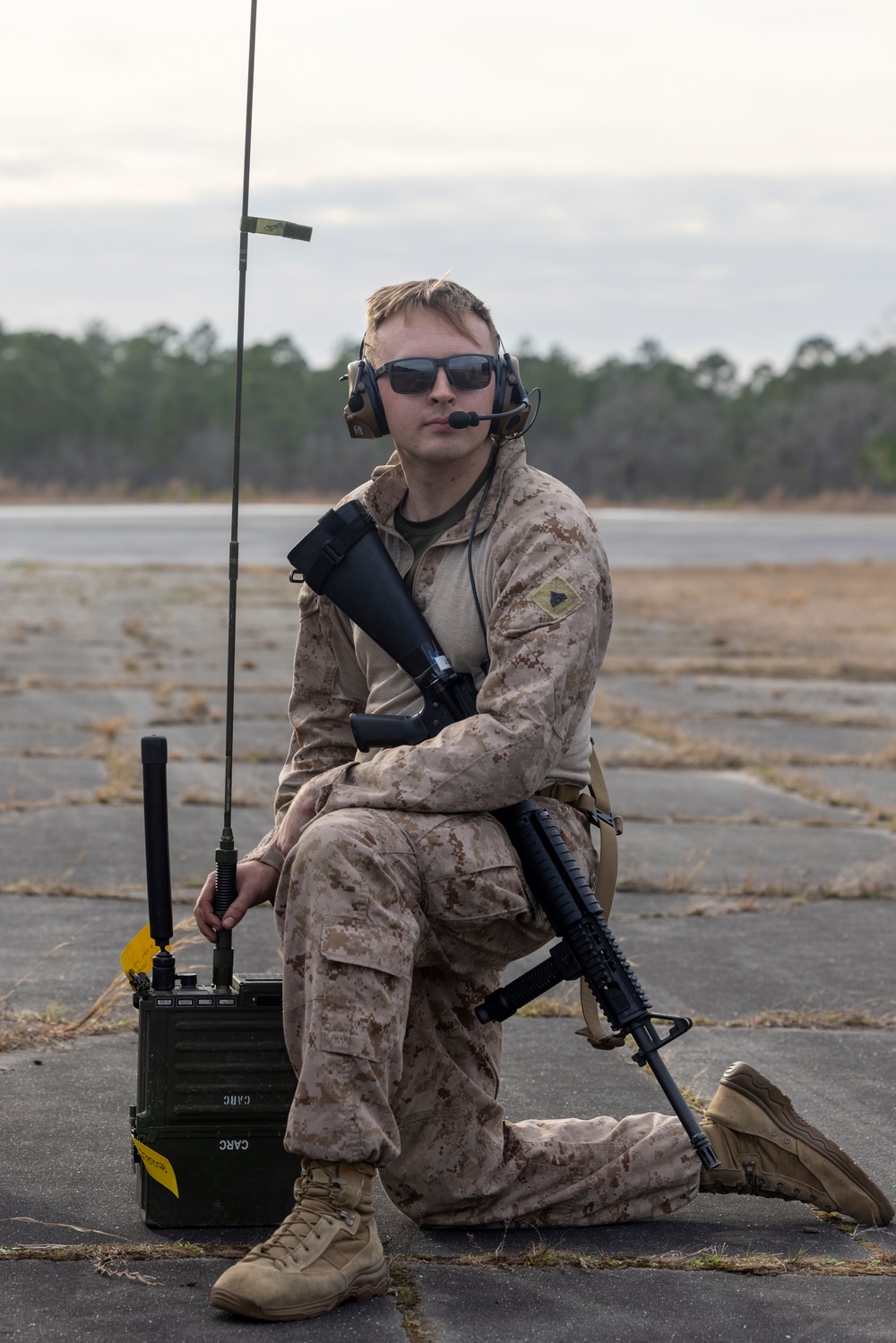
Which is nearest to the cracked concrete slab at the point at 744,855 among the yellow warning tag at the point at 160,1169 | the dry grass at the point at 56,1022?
the dry grass at the point at 56,1022

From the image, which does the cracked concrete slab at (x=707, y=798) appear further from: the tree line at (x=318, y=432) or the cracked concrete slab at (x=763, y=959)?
the tree line at (x=318, y=432)

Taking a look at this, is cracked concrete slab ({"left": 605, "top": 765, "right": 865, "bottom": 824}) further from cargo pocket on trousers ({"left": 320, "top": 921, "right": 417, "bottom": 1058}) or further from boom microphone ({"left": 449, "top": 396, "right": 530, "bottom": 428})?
cargo pocket on trousers ({"left": 320, "top": 921, "right": 417, "bottom": 1058})

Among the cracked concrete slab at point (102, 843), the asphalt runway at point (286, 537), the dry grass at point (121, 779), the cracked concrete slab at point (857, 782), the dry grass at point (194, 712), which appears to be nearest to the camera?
the cracked concrete slab at point (102, 843)

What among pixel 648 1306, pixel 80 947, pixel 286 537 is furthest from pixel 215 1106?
pixel 286 537

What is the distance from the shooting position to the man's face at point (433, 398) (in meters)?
3.57

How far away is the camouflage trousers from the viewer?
3.02 meters

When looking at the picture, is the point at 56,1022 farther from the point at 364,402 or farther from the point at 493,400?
the point at 493,400

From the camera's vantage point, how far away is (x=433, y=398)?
3.56 meters

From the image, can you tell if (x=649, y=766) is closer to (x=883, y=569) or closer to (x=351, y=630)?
(x=351, y=630)

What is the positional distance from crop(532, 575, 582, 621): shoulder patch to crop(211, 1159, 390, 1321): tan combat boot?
1.11m

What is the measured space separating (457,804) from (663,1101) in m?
1.47

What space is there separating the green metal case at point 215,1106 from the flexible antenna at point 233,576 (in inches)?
6.0

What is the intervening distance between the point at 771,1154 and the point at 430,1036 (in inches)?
30.7

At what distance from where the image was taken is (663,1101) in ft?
14.1
